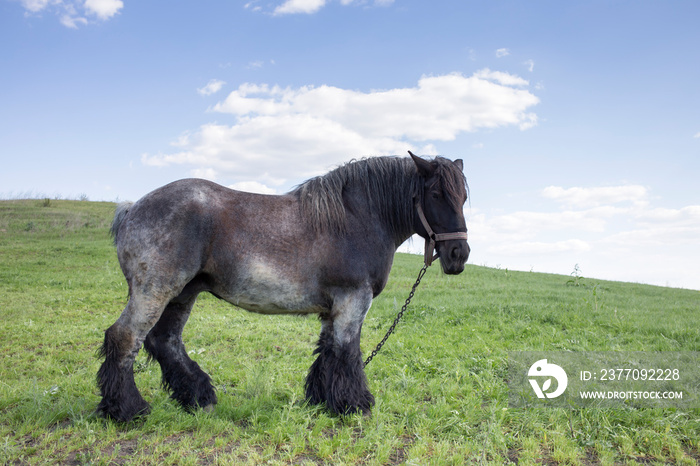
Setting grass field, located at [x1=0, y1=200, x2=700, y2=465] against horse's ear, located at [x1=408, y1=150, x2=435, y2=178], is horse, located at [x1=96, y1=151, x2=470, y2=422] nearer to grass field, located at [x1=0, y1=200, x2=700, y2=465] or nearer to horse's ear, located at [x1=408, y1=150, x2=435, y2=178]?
horse's ear, located at [x1=408, y1=150, x2=435, y2=178]

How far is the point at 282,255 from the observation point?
15.3 ft

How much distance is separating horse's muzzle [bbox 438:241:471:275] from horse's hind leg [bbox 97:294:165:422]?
3059 millimetres

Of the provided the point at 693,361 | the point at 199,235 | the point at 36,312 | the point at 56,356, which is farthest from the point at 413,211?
the point at 36,312

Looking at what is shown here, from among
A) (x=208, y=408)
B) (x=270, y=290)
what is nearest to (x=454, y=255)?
(x=270, y=290)

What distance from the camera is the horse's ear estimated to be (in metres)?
4.79

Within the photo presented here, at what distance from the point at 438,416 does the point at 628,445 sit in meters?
1.92

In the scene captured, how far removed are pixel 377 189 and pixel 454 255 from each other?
1.16 meters

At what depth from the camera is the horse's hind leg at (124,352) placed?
A: 176 inches

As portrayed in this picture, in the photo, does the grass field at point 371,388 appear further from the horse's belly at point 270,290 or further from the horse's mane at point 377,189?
the horse's mane at point 377,189

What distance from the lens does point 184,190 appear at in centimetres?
471

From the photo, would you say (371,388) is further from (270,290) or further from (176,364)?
(176,364)

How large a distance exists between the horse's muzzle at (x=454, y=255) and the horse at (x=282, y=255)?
0.4 inches

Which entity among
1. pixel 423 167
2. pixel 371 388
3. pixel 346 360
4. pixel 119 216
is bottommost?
pixel 371 388

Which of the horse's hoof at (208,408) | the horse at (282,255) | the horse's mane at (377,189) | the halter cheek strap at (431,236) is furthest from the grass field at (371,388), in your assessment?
the horse's mane at (377,189)
